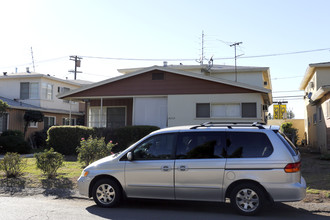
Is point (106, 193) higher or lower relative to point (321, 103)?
lower

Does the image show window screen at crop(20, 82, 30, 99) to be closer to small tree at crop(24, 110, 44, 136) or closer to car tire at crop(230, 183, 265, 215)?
small tree at crop(24, 110, 44, 136)

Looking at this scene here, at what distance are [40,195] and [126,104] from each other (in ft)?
42.7

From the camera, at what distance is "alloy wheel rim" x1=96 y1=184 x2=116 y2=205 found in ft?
24.5

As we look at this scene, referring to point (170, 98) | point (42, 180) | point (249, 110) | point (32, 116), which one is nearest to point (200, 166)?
point (42, 180)

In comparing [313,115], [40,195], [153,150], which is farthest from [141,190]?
[313,115]

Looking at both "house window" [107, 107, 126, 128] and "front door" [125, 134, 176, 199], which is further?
"house window" [107, 107, 126, 128]

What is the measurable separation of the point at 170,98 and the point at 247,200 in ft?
43.2

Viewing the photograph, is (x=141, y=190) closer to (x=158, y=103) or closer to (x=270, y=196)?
(x=270, y=196)

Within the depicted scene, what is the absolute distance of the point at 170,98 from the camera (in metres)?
19.6

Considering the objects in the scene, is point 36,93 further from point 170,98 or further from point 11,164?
point 11,164

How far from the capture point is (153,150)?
7414 mm

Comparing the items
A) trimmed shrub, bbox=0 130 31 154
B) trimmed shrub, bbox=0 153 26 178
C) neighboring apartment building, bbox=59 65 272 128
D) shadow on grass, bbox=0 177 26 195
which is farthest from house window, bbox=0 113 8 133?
shadow on grass, bbox=0 177 26 195

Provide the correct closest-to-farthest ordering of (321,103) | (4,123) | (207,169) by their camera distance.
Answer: (207,169), (321,103), (4,123)

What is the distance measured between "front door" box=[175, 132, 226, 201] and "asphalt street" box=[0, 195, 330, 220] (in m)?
0.43
